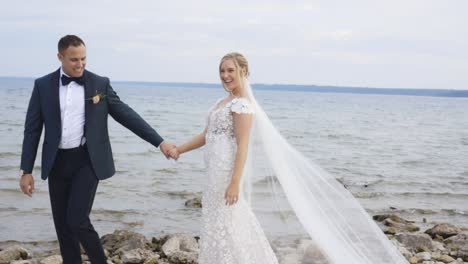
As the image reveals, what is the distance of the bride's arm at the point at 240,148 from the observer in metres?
4.80

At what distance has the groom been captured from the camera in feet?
15.9

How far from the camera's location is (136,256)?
748 cm

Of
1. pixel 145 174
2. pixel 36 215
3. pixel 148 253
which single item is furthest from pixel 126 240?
pixel 145 174

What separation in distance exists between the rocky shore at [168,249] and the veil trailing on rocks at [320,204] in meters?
2.54

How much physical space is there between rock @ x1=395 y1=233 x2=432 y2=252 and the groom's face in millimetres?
5866

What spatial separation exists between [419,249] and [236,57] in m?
5.20

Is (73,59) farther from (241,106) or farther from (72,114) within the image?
(241,106)

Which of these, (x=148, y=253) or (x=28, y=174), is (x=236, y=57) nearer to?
(x=28, y=174)

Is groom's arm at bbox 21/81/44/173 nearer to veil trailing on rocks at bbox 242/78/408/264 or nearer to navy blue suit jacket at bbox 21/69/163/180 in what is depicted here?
navy blue suit jacket at bbox 21/69/163/180

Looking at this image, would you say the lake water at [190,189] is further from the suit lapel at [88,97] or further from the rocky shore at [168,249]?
the suit lapel at [88,97]

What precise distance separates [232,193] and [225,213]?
0.25 meters

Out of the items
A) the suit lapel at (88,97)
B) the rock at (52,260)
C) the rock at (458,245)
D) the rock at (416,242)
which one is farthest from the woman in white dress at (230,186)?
the rock at (458,245)

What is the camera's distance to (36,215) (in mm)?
10570

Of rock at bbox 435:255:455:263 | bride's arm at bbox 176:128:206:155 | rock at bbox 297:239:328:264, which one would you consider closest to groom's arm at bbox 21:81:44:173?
bride's arm at bbox 176:128:206:155
